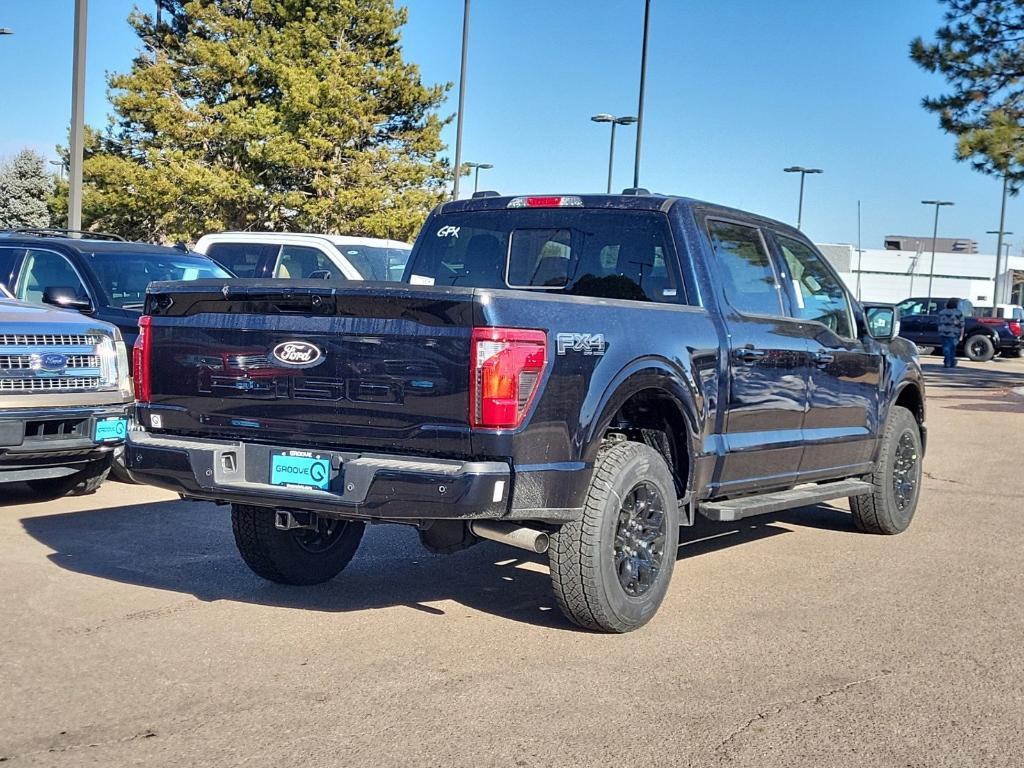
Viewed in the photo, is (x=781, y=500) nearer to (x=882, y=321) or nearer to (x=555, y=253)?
(x=555, y=253)

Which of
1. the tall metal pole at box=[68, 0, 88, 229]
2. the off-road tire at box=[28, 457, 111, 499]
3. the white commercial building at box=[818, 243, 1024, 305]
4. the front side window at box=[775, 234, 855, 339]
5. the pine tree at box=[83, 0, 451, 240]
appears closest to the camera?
the front side window at box=[775, 234, 855, 339]

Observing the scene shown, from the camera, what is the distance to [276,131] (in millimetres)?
40406

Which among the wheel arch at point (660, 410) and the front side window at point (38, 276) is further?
the front side window at point (38, 276)

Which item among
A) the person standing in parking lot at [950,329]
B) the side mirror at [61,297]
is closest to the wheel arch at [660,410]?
the side mirror at [61,297]

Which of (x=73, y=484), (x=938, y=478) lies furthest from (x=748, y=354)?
(x=938, y=478)

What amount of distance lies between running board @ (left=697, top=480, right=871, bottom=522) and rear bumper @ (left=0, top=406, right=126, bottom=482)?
4.24 m

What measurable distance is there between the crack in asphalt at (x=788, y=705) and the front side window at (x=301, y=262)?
10.7 meters

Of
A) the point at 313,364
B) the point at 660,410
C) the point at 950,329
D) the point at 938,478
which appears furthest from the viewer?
the point at 950,329

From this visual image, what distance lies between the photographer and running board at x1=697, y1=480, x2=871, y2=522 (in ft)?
20.3

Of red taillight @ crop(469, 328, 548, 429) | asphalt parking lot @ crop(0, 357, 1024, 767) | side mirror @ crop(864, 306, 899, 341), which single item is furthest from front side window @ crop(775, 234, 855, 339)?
red taillight @ crop(469, 328, 548, 429)

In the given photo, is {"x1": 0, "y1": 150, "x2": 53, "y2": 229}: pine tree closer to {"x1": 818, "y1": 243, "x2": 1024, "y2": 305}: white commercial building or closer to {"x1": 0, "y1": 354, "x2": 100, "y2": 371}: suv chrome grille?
{"x1": 818, "y1": 243, "x2": 1024, "y2": 305}: white commercial building

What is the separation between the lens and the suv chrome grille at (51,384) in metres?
7.88

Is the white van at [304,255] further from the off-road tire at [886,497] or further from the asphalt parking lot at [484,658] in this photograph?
the off-road tire at [886,497]

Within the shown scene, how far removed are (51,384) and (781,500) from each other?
186 inches
